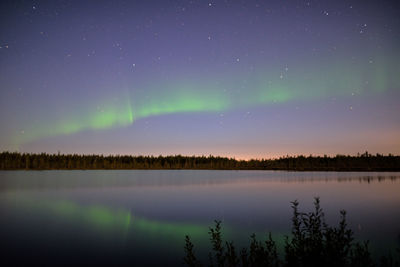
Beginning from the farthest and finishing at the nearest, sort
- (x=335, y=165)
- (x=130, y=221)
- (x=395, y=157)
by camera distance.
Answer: (x=335, y=165) < (x=395, y=157) < (x=130, y=221)

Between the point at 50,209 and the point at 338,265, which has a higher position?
the point at 338,265

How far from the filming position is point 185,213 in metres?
30.9

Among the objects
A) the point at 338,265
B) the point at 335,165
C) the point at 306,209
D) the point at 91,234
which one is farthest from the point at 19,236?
the point at 335,165

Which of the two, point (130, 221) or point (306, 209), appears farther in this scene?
point (306, 209)

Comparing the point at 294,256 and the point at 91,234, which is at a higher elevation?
the point at 294,256

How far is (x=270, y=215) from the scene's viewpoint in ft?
96.6

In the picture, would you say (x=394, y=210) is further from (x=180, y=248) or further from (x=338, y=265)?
(x=338, y=265)

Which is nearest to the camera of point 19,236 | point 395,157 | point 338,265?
point 338,265

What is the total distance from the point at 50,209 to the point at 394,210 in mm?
36168

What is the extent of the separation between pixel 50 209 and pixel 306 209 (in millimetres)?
27071

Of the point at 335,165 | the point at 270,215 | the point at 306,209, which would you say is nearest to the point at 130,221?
the point at 270,215

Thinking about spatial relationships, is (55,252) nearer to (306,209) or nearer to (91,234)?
(91,234)

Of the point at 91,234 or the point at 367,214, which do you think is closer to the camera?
the point at 91,234

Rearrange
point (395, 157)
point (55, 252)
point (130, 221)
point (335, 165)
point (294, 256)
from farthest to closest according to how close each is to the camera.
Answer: point (335, 165) → point (395, 157) → point (130, 221) → point (55, 252) → point (294, 256)
